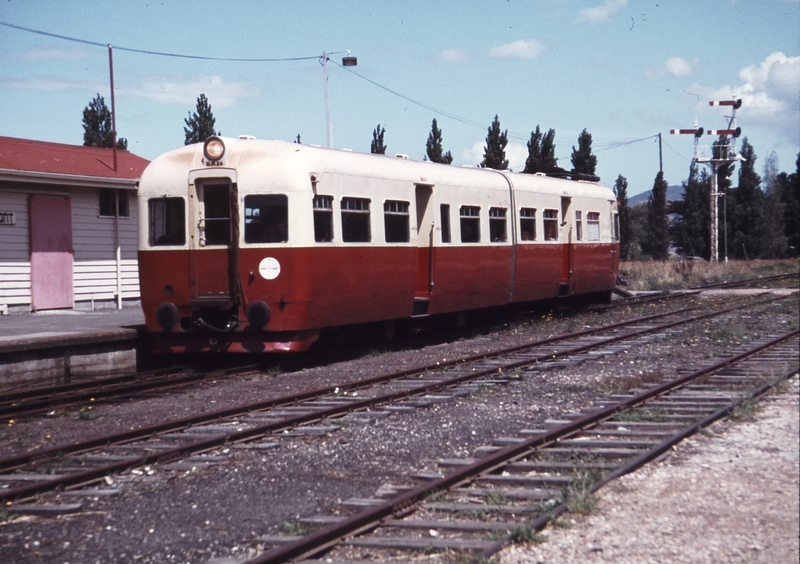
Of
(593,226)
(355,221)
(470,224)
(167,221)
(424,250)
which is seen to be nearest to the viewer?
(167,221)

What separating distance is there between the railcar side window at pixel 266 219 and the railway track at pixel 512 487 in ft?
16.5

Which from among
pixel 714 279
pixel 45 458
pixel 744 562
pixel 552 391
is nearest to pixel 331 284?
pixel 552 391

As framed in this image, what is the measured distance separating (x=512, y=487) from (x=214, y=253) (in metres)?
7.38

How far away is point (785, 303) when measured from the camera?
21797 millimetres

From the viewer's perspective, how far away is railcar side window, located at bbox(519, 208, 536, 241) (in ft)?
61.0

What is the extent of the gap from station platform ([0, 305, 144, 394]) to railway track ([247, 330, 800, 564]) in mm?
6990

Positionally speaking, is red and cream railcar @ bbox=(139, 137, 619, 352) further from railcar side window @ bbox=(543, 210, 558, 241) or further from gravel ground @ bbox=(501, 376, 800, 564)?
gravel ground @ bbox=(501, 376, 800, 564)

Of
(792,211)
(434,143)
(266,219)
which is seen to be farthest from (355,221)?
(792,211)

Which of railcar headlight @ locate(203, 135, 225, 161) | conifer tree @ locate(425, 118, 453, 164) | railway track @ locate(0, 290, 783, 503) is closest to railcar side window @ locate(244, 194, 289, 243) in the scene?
railcar headlight @ locate(203, 135, 225, 161)

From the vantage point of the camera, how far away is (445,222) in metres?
15.9

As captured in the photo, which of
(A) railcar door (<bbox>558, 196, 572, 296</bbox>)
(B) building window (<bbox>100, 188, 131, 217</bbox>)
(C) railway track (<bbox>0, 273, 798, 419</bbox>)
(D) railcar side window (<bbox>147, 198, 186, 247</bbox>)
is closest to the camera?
(C) railway track (<bbox>0, 273, 798, 419</bbox>)

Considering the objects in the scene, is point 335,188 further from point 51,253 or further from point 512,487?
point 51,253

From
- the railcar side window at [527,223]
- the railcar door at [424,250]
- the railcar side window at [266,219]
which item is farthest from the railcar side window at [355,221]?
the railcar side window at [527,223]

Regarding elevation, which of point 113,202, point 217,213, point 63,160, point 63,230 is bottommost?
point 217,213
